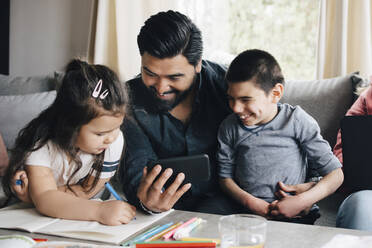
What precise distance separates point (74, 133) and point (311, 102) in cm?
118

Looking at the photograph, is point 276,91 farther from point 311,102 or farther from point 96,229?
point 96,229

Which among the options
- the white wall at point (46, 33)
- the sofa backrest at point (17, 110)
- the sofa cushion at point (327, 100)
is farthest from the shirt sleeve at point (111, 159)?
the white wall at point (46, 33)

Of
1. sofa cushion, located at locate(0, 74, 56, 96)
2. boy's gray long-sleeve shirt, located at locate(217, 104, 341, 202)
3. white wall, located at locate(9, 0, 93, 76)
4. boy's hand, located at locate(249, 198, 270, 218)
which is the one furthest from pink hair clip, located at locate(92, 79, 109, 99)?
white wall, located at locate(9, 0, 93, 76)

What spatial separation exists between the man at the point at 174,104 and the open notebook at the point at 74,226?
0.30 meters

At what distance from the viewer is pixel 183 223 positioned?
3.15 feet

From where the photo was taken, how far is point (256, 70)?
4.73 feet

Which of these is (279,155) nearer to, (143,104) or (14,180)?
(143,104)

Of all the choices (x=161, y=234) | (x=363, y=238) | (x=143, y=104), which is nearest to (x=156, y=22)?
(x=143, y=104)

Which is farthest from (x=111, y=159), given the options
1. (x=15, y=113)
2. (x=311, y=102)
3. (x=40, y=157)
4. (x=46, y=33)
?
(x=46, y=33)

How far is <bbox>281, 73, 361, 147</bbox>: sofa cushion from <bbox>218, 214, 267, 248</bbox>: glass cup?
126cm

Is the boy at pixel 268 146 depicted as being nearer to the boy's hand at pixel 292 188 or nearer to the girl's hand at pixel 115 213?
the boy's hand at pixel 292 188

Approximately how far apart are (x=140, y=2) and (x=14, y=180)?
2.20 m

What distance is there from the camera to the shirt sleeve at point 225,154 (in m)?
1.52

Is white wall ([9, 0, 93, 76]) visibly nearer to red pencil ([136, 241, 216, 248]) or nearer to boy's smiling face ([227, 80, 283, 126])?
boy's smiling face ([227, 80, 283, 126])
